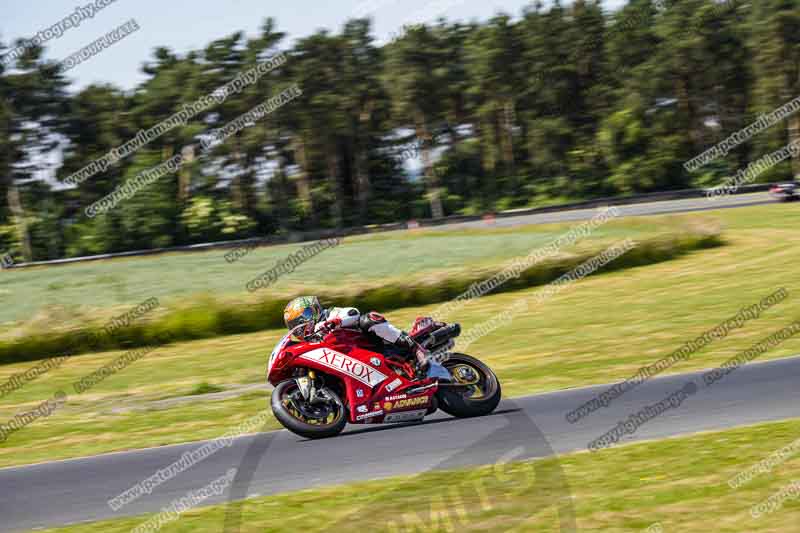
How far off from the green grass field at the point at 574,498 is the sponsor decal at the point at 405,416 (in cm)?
182

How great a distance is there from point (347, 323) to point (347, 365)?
0.40 metres

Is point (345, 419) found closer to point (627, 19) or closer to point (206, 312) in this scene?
point (206, 312)

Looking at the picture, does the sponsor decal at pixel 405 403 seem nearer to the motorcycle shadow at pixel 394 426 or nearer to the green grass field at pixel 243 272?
the motorcycle shadow at pixel 394 426

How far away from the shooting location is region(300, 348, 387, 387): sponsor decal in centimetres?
934

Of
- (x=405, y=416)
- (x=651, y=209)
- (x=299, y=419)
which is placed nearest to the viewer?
(x=299, y=419)

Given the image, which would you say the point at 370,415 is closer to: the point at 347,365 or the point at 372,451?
the point at 347,365

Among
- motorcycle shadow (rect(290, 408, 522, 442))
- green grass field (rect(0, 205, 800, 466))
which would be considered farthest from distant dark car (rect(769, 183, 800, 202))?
motorcycle shadow (rect(290, 408, 522, 442))

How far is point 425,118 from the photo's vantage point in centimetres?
6419

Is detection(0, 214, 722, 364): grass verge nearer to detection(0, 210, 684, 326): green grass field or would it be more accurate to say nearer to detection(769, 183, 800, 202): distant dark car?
detection(0, 210, 684, 326): green grass field

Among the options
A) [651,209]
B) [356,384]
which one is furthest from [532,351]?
[651,209]

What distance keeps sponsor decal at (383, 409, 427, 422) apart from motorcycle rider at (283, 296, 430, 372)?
446 mm

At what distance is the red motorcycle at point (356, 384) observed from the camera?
935cm

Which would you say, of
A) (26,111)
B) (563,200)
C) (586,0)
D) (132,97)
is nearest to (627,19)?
(586,0)

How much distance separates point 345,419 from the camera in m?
9.54
